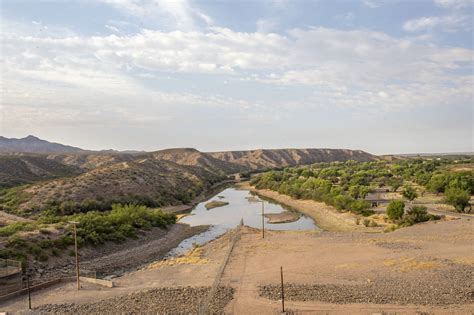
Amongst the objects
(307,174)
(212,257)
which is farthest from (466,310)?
(307,174)

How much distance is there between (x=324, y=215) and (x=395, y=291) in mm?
35252

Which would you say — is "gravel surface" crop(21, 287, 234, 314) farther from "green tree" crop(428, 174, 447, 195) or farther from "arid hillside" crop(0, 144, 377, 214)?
"green tree" crop(428, 174, 447, 195)

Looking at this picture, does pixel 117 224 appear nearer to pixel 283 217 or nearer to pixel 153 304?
pixel 153 304

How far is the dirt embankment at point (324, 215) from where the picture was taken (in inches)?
1840

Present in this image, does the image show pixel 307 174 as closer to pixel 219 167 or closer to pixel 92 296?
pixel 219 167

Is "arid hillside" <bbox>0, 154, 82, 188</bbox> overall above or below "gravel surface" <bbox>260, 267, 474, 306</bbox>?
above

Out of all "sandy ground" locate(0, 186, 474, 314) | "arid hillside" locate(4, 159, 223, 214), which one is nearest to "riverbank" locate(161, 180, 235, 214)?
"arid hillside" locate(4, 159, 223, 214)

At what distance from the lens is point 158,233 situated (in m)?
43.8

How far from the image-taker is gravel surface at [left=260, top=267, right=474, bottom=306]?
19.2m

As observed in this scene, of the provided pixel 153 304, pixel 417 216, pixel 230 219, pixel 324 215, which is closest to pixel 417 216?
pixel 417 216

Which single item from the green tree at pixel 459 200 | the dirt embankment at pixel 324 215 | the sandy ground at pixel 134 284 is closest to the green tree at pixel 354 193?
the dirt embankment at pixel 324 215

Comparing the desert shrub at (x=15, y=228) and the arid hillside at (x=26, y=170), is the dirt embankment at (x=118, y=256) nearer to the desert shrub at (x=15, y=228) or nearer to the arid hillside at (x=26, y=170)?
the desert shrub at (x=15, y=228)

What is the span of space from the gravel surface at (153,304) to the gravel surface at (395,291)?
281 centimetres

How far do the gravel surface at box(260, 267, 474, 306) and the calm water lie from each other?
1760 centimetres
